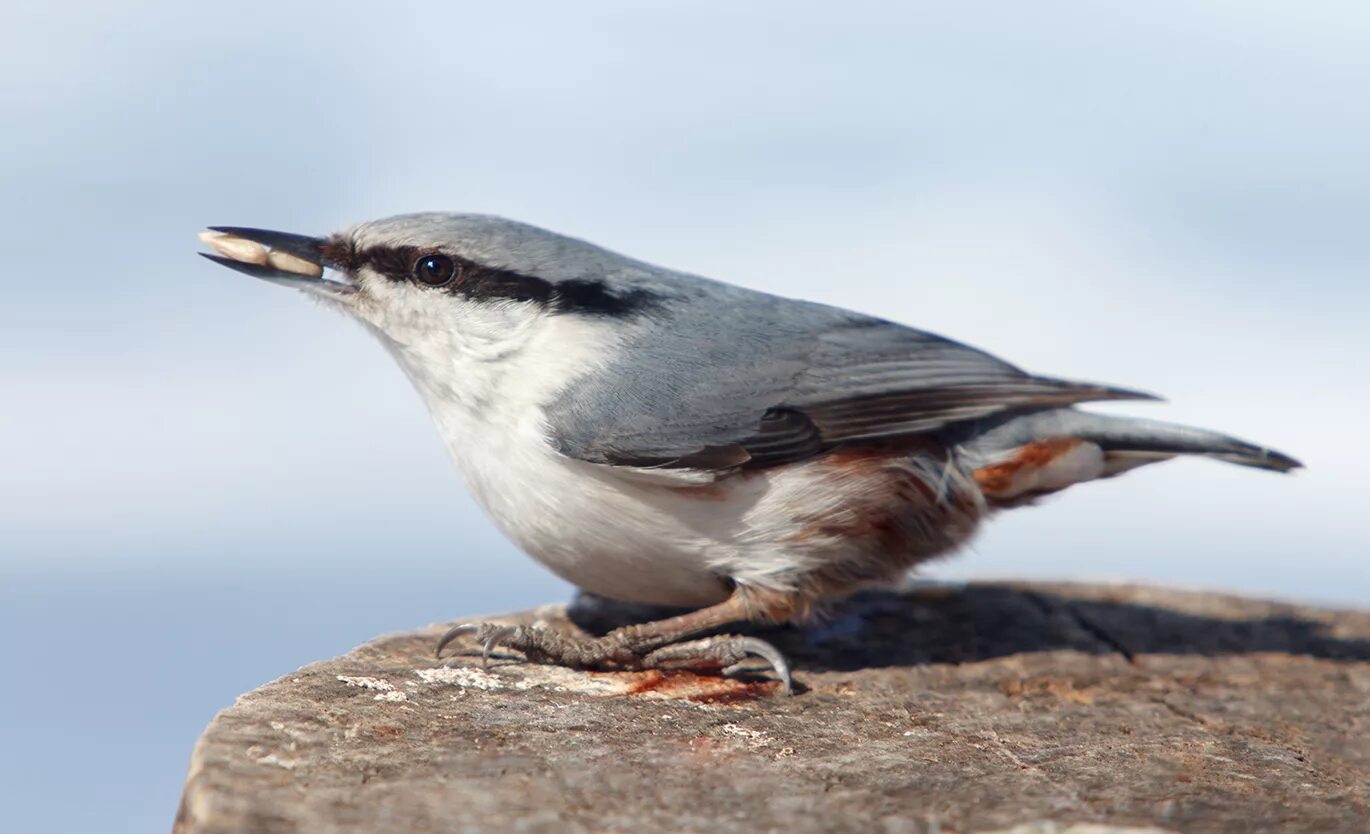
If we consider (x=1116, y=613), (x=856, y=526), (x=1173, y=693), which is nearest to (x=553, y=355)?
(x=856, y=526)

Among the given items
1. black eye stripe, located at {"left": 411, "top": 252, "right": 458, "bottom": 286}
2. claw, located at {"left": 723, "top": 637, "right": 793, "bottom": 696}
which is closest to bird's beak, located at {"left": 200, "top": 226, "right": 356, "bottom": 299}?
black eye stripe, located at {"left": 411, "top": 252, "right": 458, "bottom": 286}

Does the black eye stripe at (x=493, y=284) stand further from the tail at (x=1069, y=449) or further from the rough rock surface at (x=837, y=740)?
A: the tail at (x=1069, y=449)

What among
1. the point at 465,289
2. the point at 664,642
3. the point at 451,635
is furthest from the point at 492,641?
the point at 465,289

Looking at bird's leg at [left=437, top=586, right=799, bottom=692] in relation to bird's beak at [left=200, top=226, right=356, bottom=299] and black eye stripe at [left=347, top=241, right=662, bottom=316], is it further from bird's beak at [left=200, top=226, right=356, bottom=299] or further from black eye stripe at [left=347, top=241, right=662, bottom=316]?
bird's beak at [left=200, top=226, right=356, bottom=299]

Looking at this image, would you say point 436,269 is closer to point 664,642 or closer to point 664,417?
point 664,417

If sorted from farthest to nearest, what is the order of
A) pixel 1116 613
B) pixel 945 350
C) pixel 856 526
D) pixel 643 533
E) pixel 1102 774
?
pixel 1116 613, pixel 945 350, pixel 856 526, pixel 643 533, pixel 1102 774

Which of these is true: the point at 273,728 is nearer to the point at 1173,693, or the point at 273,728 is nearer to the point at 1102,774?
the point at 1102,774

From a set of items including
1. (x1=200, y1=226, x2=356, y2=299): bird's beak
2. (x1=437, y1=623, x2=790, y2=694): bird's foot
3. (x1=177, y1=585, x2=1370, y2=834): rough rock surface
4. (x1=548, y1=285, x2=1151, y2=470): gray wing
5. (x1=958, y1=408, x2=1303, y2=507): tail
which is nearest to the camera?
(x1=177, y1=585, x2=1370, y2=834): rough rock surface

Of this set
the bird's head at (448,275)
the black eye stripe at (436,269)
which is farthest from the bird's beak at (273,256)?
the black eye stripe at (436,269)
